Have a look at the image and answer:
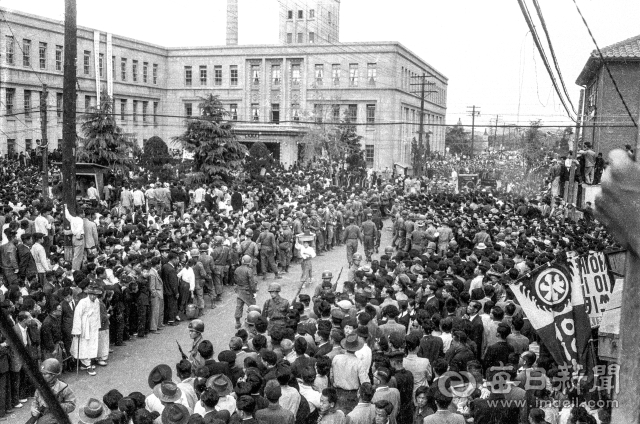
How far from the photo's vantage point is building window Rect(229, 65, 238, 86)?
5984 centimetres

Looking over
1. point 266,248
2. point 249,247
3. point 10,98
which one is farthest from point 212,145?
point 249,247

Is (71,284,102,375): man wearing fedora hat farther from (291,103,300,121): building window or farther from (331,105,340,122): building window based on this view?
(291,103,300,121): building window

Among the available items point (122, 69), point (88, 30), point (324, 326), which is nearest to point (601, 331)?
point (324, 326)

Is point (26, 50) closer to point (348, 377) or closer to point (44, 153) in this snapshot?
point (44, 153)

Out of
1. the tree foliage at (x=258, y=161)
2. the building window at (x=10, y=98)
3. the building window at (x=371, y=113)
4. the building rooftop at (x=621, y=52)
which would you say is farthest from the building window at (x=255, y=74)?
the building rooftop at (x=621, y=52)

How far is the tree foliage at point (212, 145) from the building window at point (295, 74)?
23.4m

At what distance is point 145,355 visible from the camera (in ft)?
38.5

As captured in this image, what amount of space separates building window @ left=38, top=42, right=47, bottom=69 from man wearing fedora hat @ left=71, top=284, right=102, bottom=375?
3898 cm

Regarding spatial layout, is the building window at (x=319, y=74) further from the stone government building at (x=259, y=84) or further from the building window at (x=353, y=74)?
the building window at (x=353, y=74)

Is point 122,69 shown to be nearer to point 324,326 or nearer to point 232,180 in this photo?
point 232,180

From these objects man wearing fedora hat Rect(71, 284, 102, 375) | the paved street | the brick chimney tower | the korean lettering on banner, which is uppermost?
the brick chimney tower

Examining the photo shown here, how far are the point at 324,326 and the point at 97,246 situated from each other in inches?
367

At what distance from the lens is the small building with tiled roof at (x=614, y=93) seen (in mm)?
27906

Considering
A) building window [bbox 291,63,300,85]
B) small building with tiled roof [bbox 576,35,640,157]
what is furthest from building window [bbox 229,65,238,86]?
small building with tiled roof [bbox 576,35,640,157]
